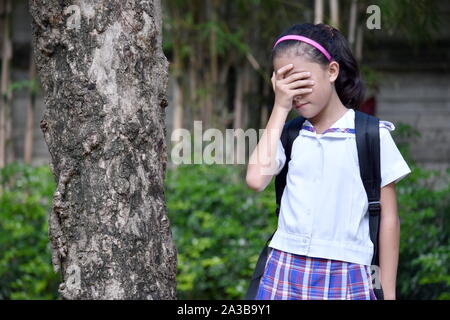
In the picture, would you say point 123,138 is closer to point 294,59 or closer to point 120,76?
point 120,76

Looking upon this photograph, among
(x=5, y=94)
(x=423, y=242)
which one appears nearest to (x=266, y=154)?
(x=423, y=242)

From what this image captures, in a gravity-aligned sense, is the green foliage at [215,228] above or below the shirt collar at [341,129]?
below

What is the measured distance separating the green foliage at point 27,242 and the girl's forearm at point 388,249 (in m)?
2.46

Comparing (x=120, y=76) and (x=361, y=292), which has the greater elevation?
(x=120, y=76)

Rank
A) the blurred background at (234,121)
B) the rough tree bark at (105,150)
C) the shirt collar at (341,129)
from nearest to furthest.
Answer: the rough tree bark at (105,150) → the shirt collar at (341,129) → the blurred background at (234,121)

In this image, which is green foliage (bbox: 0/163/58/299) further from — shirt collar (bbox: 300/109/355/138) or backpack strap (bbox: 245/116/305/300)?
shirt collar (bbox: 300/109/355/138)

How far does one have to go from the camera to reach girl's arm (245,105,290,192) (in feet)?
6.23

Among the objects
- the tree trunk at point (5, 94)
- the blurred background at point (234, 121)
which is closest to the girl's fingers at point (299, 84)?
the blurred background at point (234, 121)

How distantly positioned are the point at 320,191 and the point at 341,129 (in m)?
0.18

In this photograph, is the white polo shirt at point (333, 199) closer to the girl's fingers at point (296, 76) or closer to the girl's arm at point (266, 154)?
the girl's arm at point (266, 154)

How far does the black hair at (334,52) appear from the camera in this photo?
192 centimetres
